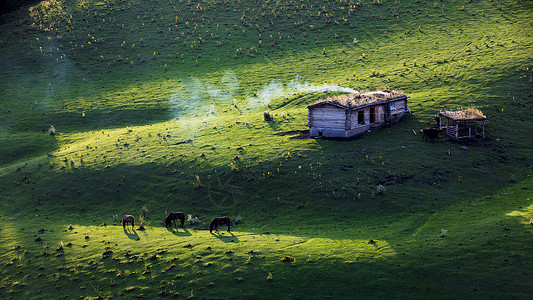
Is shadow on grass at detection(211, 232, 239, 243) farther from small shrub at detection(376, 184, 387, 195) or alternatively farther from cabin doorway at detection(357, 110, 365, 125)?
cabin doorway at detection(357, 110, 365, 125)

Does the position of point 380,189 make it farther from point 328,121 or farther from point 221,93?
Result: point 221,93

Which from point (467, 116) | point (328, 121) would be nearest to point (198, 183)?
point (328, 121)

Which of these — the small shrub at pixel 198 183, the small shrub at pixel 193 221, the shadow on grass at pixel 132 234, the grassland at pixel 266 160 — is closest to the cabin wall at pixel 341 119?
the grassland at pixel 266 160

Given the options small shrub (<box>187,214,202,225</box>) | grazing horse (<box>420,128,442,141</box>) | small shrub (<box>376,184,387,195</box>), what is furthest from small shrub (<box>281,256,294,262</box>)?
grazing horse (<box>420,128,442,141</box>)

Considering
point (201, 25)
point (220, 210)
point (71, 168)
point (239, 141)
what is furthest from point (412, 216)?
point (201, 25)

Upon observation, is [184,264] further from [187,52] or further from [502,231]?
[187,52]

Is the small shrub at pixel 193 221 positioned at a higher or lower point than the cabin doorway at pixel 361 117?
lower

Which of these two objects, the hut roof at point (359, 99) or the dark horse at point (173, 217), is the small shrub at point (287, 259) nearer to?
the dark horse at point (173, 217)
